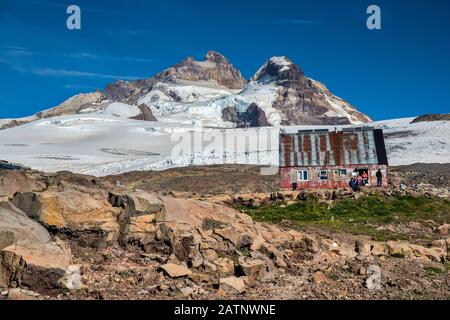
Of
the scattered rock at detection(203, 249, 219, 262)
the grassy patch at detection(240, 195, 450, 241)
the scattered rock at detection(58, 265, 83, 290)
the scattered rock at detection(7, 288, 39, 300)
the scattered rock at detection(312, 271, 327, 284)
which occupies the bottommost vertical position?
the scattered rock at detection(312, 271, 327, 284)

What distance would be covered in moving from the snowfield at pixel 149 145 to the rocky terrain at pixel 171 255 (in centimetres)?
5103

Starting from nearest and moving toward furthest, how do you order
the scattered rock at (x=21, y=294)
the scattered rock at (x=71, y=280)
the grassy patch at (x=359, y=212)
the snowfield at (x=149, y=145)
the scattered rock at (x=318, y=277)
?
the scattered rock at (x=21, y=294), the scattered rock at (x=71, y=280), the scattered rock at (x=318, y=277), the grassy patch at (x=359, y=212), the snowfield at (x=149, y=145)

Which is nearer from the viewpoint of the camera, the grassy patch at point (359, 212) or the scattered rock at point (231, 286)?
the scattered rock at point (231, 286)

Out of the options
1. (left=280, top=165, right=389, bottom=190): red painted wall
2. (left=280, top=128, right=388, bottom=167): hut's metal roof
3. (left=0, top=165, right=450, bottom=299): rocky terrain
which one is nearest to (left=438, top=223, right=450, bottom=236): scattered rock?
(left=0, top=165, right=450, bottom=299): rocky terrain

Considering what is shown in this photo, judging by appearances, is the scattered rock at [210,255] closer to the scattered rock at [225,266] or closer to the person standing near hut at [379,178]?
the scattered rock at [225,266]

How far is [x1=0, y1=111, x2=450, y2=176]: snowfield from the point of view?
74.7m

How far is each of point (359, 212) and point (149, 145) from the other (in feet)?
307

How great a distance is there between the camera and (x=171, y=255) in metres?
13.7

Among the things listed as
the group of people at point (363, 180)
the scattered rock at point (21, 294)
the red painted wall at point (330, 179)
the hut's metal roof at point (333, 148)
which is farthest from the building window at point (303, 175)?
the scattered rock at point (21, 294)

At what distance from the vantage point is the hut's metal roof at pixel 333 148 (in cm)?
4088

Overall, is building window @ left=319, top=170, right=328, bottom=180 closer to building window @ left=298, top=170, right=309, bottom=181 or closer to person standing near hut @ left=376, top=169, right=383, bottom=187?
building window @ left=298, top=170, right=309, bottom=181

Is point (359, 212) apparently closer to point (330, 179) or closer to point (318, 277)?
point (330, 179)

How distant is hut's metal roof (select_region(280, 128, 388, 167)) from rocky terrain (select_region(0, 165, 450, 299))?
21786 millimetres

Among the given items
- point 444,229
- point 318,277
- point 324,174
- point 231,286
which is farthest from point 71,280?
point 324,174
